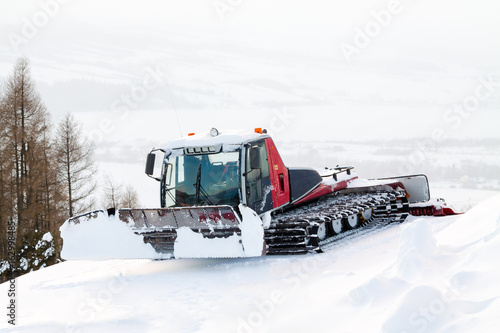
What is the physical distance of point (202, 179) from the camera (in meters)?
10.5

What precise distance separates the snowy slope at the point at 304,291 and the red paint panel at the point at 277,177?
54.2 inches

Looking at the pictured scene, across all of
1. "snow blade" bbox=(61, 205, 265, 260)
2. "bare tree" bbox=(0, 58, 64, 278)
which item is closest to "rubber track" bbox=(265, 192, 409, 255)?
"snow blade" bbox=(61, 205, 265, 260)

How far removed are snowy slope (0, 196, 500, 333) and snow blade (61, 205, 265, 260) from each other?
14.3 inches

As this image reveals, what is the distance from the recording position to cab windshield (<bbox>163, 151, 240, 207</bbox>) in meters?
10.3

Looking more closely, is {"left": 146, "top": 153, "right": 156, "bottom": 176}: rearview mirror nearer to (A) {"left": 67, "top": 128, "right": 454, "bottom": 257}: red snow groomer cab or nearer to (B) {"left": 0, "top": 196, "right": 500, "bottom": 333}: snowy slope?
(A) {"left": 67, "top": 128, "right": 454, "bottom": 257}: red snow groomer cab

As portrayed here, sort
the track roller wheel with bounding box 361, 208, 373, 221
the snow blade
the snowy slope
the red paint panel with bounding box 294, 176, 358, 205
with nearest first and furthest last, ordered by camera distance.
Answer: the snowy slope, the snow blade, the red paint panel with bounding box 294, 176, 358, 205, the track roller wheel with bounding box 361, 208, 373, 221

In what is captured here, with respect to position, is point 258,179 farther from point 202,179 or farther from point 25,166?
point 25,166

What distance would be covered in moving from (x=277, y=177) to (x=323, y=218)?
125 centimetres

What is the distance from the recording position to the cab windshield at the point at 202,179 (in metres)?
10.3

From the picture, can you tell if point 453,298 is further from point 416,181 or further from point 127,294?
point 416,181

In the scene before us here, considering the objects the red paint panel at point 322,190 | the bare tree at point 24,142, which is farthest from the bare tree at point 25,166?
the red paint panel at point 322,190

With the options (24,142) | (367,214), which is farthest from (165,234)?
(24,142)

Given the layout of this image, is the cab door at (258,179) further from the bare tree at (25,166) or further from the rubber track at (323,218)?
the bare tree at (25,166)

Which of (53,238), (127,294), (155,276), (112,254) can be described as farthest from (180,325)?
(53,238)
